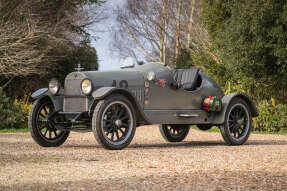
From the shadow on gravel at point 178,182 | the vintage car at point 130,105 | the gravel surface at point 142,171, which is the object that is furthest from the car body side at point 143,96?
the shadow on gravel at point 178,182

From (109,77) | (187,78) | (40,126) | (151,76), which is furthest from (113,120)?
(187,78)

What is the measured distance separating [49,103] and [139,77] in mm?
1764

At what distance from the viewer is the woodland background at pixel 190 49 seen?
13.0 meters

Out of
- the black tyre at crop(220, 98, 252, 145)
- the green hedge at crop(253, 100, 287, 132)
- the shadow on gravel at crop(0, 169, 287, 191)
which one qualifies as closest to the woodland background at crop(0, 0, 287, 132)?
the green hedge at crop(253, 100, 287, 132)

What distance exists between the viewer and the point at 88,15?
2205 centimetres

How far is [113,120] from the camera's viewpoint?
752 centimetres

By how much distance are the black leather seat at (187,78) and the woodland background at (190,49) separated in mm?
4402

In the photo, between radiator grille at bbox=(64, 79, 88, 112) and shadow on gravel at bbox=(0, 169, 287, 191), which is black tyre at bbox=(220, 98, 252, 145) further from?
shadow on gravel at bbox=(0, 169, 287, 191)

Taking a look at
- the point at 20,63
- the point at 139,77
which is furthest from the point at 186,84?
the point at 20,63

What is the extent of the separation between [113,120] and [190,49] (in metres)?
13.1

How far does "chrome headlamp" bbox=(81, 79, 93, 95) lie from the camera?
7.60 m

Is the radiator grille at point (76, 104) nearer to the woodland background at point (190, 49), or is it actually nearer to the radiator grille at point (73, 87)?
the radiator grille at point (73, 87)

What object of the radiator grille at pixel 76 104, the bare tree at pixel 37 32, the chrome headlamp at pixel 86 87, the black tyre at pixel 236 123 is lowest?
the black tyre at pixel 236 123

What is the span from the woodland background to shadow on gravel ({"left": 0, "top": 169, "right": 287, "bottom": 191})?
27.5 feet
